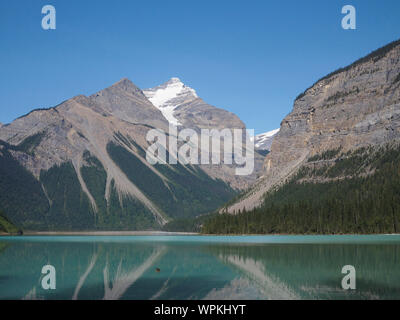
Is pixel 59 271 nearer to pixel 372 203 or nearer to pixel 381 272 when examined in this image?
pixel 381 272

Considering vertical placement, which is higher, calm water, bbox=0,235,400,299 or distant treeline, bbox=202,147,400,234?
distant treeline, bbox=202,147,400,234

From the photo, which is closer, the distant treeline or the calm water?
the calm water

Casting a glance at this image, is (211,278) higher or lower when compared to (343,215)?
lower

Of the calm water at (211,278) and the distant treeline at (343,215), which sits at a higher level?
the distant treeline at (343,215)

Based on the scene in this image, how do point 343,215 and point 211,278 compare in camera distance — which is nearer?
point 211,278

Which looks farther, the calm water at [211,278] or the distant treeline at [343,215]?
the distant treeline at [343,215]

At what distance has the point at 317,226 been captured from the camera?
15975 centimetres

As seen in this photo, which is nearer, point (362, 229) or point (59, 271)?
point (59, 271)
